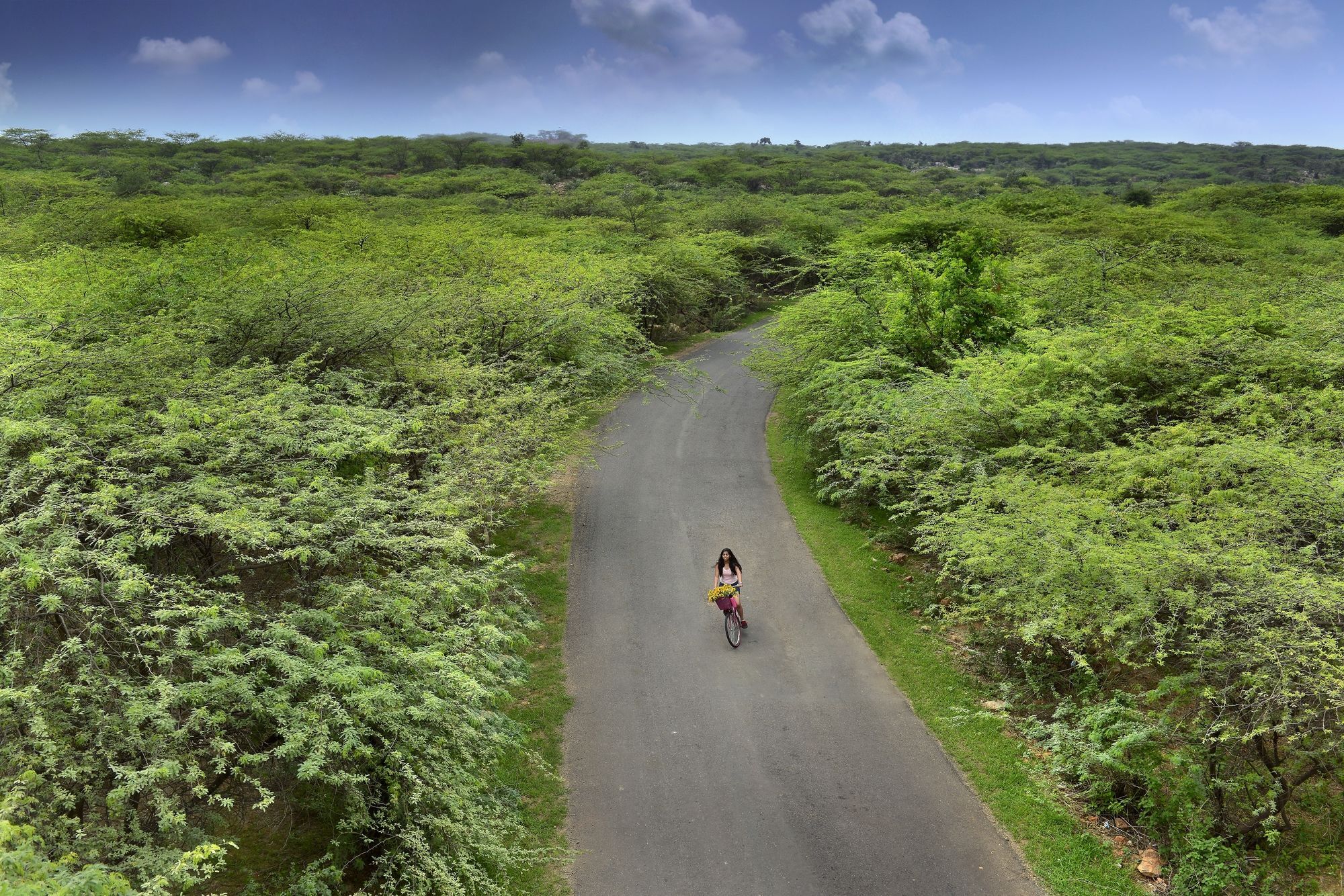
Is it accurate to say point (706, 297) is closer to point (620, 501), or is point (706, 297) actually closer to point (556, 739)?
point (620, 501)

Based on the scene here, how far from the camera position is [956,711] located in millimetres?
10852

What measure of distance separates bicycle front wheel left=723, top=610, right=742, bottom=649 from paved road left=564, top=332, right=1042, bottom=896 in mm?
240

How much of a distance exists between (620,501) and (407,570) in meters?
10.4

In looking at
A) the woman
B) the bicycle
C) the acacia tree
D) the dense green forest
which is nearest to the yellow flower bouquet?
the bicycle

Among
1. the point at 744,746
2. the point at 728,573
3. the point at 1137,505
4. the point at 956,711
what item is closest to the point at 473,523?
the point at 728,573

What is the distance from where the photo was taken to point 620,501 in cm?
1912

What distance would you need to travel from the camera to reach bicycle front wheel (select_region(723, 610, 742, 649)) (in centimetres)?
1291

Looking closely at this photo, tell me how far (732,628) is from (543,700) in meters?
3.47

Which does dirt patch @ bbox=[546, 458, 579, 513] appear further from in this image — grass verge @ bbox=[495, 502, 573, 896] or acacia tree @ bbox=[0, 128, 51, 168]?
acacia tree @ bbox=[0, 128, 51, 168]

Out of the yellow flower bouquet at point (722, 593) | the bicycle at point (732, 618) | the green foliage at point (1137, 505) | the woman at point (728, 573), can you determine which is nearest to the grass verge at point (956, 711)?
the green foliage at point (1137, 505)

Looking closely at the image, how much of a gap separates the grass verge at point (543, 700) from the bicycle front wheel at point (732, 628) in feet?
9.61

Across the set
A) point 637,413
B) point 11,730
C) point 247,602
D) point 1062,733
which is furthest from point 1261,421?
point 637,413

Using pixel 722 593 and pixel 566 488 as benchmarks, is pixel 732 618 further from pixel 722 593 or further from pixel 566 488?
pixel 566 488

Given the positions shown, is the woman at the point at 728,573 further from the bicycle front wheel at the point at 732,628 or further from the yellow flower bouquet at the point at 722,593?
the yellow flower bouquet at the point at 722,593
